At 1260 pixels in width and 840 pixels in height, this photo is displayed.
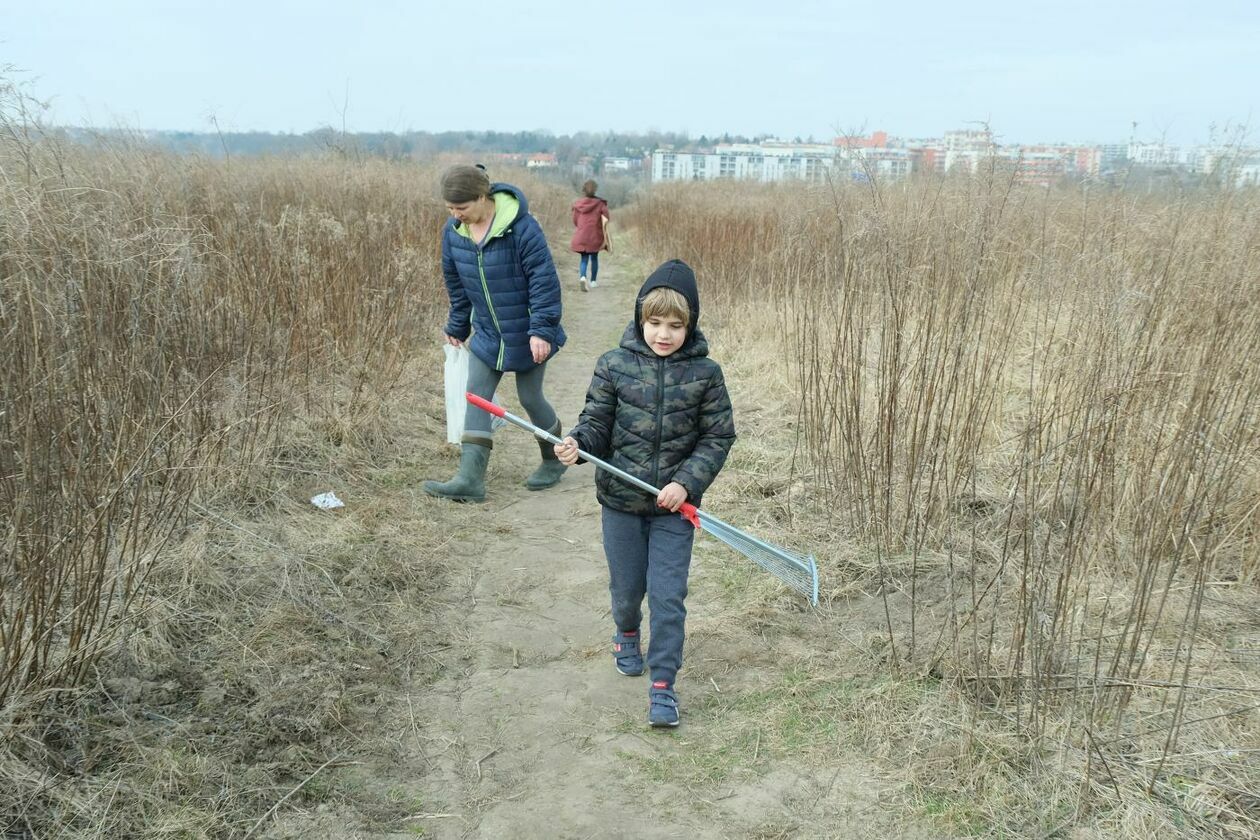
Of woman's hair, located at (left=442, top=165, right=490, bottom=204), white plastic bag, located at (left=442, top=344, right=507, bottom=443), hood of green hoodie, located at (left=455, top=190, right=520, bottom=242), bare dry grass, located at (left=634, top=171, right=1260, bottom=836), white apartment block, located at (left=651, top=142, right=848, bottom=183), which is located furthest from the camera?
white apartment block, located at (left=651, top=142, right=848, bottom=183)

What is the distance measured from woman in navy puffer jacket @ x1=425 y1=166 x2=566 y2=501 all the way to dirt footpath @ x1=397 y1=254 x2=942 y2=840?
0.72 m

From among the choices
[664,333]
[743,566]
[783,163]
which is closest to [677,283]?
[664,333]

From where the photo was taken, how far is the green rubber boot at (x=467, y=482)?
4660 millimetres

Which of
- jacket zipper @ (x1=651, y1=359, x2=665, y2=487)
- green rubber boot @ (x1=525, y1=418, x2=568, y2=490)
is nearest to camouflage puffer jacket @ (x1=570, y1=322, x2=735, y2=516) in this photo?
jacket zipper @ (x1=651, y1=359, x2=665, y2=487)

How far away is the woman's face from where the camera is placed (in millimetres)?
4250

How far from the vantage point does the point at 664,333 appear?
275 centimetres

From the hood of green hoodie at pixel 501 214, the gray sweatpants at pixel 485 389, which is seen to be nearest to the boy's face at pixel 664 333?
the hood of green hoodie at pixel 501 214

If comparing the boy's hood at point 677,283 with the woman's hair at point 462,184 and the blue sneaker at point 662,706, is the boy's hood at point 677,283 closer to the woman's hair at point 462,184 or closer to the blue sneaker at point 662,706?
the blue sneaker at point 662,706

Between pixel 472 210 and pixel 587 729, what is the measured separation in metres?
2.53

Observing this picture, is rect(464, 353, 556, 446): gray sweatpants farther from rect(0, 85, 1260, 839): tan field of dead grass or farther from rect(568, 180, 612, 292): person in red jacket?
rect(568, 180, 612, 292): person in red jacket

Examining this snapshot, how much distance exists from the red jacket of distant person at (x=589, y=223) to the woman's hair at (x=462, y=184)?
828cm

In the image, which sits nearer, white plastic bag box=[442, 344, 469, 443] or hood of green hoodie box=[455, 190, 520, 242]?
hood of green hoodie box=[455, 190, 520, 242]

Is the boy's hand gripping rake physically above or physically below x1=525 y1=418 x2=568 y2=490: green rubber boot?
above

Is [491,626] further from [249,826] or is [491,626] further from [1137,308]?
[1137,308]
